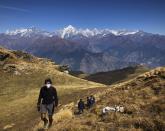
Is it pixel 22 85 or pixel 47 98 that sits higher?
pixel 22 85

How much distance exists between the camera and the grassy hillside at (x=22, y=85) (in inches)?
1959

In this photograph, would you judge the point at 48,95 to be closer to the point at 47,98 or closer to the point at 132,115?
the point at 47,98

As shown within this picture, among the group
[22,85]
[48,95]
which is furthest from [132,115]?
[22,85]

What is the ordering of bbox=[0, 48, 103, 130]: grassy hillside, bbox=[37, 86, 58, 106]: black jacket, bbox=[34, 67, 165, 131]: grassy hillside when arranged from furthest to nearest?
bbox=[0, 48, 103, 130]: grassy hillside → bbox=[37, 86, 58, 106]: black jacket → bbox=[34, 67, 165, 131]: grassy hillside

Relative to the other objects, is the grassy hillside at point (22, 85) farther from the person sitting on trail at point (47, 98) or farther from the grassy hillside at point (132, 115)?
the person sitting on trail at point (47, 98)

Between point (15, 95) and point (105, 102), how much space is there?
49712 millimetres

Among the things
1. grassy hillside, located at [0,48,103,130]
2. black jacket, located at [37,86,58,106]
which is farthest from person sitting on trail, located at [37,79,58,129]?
grassy hillside, located at [0,48,103,130]

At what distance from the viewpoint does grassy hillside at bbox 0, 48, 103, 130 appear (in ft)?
163

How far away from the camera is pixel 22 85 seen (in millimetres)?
80625

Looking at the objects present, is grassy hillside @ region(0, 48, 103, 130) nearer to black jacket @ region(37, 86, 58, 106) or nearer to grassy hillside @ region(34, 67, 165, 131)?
grassy hillside @ region(34, 67, 165, 131)

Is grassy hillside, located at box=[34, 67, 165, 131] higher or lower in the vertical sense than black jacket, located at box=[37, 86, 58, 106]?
lower

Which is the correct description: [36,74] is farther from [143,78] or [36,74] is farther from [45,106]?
[45,106]

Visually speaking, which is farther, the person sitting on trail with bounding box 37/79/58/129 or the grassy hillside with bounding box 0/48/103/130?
the grassy hillside with bounding box 0/48/103/130

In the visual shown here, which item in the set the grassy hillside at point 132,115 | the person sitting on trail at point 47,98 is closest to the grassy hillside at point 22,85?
the grassy hillside at point 132,115
